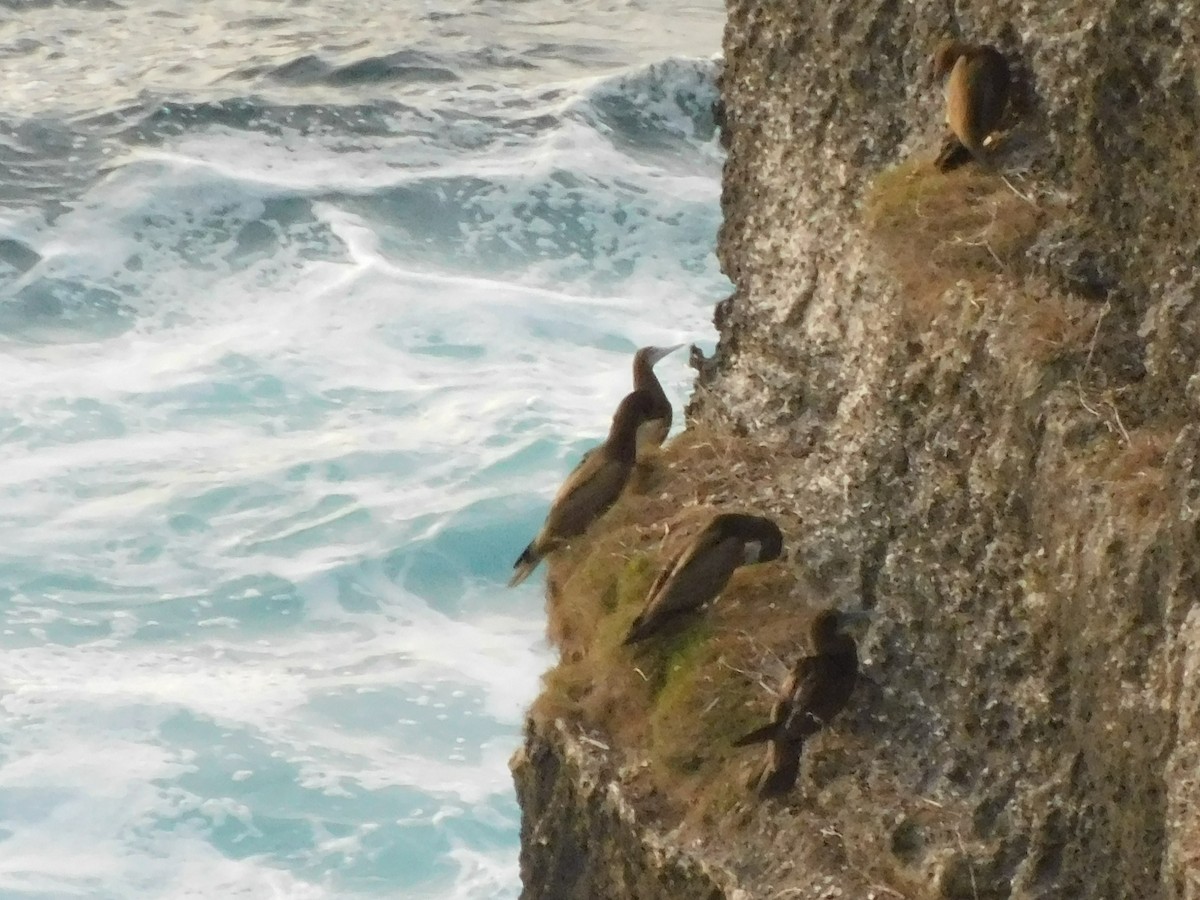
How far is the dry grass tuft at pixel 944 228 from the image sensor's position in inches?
145

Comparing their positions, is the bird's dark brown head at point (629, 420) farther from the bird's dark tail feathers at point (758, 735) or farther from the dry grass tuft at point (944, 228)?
the bird's dark tail feathers at point (758, 735)

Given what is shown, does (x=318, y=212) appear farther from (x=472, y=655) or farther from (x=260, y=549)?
(x=472, y=655)

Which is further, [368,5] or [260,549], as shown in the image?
[368,5]

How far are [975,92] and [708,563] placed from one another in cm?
147

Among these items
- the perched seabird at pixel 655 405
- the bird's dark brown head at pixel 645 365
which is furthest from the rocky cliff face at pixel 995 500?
the bird's dark brown head at pixel 645 365

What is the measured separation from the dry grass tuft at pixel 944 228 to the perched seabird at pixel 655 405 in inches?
59.7

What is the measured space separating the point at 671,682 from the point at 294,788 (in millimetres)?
4227

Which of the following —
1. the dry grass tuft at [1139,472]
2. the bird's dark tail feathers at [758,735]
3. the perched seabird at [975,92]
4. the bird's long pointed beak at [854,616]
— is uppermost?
the perched seabird at [975,92]

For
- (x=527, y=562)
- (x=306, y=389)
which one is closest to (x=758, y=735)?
(x=527, y=562)

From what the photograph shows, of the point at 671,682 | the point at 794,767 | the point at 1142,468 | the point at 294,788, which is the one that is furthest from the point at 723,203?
the point at 294,788

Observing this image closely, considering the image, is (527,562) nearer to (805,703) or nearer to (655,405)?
(655,405)

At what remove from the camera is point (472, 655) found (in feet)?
30.5

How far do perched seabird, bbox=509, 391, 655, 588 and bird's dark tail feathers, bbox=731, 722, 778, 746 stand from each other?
1505 millimetres

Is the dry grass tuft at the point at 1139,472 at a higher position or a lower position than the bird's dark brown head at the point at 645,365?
higher
